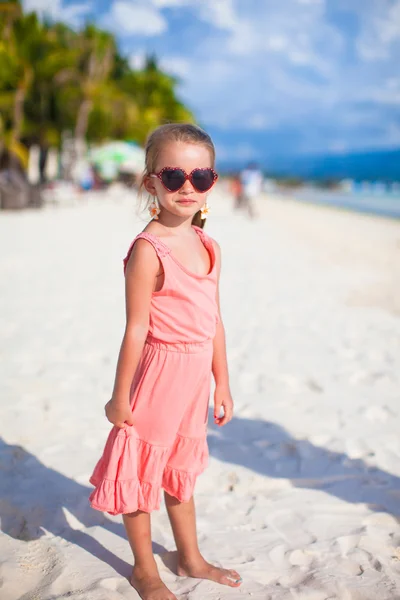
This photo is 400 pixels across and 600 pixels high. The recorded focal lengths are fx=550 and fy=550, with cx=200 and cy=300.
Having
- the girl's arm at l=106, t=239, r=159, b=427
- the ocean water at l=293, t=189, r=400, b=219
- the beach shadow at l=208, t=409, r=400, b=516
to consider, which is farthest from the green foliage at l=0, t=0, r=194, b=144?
the girl's arm at l=106, t=239, r=159, b=427

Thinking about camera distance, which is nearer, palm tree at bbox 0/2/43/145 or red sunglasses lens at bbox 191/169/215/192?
red sunglasses lens at bbox 191/169/215/192

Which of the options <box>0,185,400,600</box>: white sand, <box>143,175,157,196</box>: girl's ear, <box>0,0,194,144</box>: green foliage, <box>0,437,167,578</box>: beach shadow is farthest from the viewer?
<box>0,0,194,144</box>: green foliage

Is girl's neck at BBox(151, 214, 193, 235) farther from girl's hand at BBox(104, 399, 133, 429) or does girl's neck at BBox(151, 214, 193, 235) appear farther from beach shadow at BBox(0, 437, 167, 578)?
beach shadow at BBox(0, 437, 167, 578)

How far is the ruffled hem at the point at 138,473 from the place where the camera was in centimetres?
191

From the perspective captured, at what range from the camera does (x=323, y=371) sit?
178 inches

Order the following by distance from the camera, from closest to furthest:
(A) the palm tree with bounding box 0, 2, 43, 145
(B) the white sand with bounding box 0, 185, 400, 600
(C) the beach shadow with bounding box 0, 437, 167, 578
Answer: (B) the white sand with bounding box 0, 185, 400, 600 → (C) the beach shadow with bounding box 0, 437, 167, 578 → (A) the palm tree with bounding box 0, 2, 43, 145

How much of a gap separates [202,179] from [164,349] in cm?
60

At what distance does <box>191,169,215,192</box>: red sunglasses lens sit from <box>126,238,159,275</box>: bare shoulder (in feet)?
0.87

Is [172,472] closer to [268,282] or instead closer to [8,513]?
[8,513]

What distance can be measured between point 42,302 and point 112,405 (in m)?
4.83

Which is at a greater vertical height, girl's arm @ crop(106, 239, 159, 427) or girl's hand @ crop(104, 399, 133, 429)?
girl's arm @ crop(106, 239, 159, 427)

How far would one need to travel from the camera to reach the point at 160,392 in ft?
6.32

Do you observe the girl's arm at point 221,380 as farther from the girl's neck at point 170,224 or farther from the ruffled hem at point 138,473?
the girl's neck at point 170,224

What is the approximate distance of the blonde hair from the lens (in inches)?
73.7
